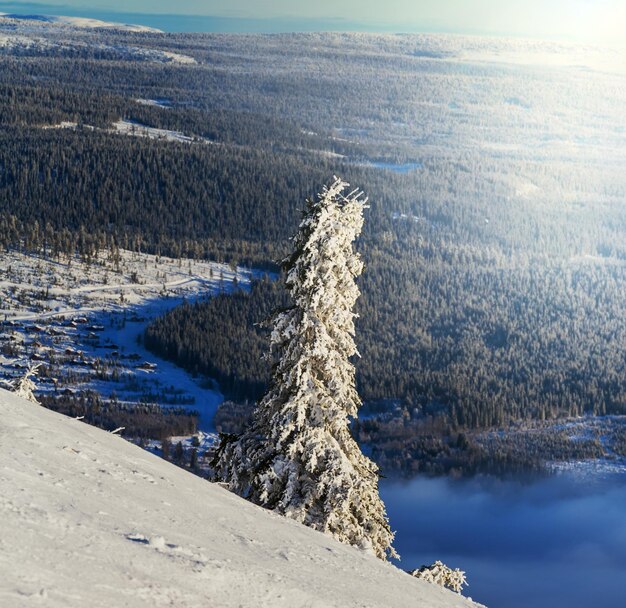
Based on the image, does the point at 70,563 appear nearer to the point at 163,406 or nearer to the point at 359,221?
the point at 359,221

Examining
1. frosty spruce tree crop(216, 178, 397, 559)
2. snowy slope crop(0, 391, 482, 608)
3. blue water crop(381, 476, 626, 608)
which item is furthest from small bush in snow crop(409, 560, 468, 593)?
blue water crop(381, 476, 626, 608)

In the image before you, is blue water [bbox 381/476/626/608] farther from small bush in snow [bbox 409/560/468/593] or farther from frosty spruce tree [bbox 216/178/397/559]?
frosty spruce tree [bbox 216/178/397/559]

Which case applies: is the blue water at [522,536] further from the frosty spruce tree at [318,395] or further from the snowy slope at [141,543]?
the snowy slope at [141,543]

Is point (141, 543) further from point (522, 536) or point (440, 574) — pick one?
point (522, 536)

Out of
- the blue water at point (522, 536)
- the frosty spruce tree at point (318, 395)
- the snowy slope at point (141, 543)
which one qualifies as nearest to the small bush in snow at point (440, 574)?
the frosty spruce tree at point (318, 395)

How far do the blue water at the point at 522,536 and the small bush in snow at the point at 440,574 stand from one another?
78724mm

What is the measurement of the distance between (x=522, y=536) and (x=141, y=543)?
132 m

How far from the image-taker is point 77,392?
191500mm

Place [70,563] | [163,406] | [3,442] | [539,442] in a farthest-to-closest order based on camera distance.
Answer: [163,406] → [539,442] → [3,442] → [70,563]

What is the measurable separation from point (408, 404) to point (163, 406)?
41104mm

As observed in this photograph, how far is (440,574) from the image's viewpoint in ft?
116

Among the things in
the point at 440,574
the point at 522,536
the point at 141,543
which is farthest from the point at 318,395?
the point at 522,536

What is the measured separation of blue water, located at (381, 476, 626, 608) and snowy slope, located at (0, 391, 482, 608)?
91.9 meters

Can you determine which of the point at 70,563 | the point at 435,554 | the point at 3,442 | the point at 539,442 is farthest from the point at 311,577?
the point at 539,442
